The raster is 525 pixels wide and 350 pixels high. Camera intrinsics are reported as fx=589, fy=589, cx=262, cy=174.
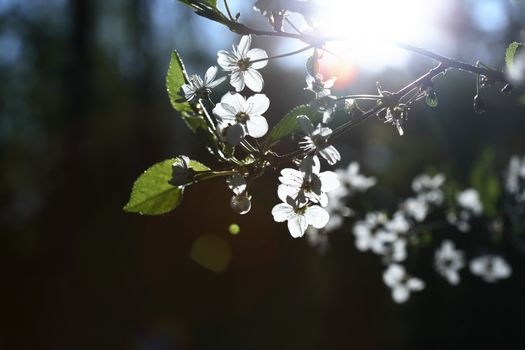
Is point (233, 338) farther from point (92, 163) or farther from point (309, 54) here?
point (309, 54)

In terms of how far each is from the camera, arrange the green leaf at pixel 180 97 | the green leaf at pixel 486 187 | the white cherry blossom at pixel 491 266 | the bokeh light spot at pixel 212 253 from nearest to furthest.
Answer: the green leaf at pixel 180 97 < the green leaf at pixel 486 187 < the white cherry blossom at pixel 491 266 < the bokeh light spot at pixel 212 253

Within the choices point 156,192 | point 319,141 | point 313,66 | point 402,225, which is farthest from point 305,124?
point 402,225

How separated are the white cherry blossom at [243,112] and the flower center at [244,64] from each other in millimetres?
96

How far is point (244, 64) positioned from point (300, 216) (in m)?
0.25

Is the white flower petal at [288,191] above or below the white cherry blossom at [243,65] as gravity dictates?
below

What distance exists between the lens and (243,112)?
31.8 inches

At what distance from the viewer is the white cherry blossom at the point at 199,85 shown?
0.84 metres

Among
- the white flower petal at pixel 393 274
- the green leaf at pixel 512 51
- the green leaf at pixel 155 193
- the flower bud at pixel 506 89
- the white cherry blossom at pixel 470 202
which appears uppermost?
the white cherry blossom at pixel 470 202

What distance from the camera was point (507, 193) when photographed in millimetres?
1992

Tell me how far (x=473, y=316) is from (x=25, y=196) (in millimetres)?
8437

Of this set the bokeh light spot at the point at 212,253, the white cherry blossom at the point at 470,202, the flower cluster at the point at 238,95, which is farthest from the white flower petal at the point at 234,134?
the bokeh light spot at the point at 212,253

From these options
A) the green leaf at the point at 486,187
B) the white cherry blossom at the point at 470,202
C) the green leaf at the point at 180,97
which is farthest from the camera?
the white cherry blossom at the point at 470,202

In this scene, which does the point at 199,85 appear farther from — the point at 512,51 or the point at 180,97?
the point at 512,51

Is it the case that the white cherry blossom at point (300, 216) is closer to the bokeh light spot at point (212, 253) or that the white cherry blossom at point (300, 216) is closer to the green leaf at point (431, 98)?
the green leaf at point (431, 98)
